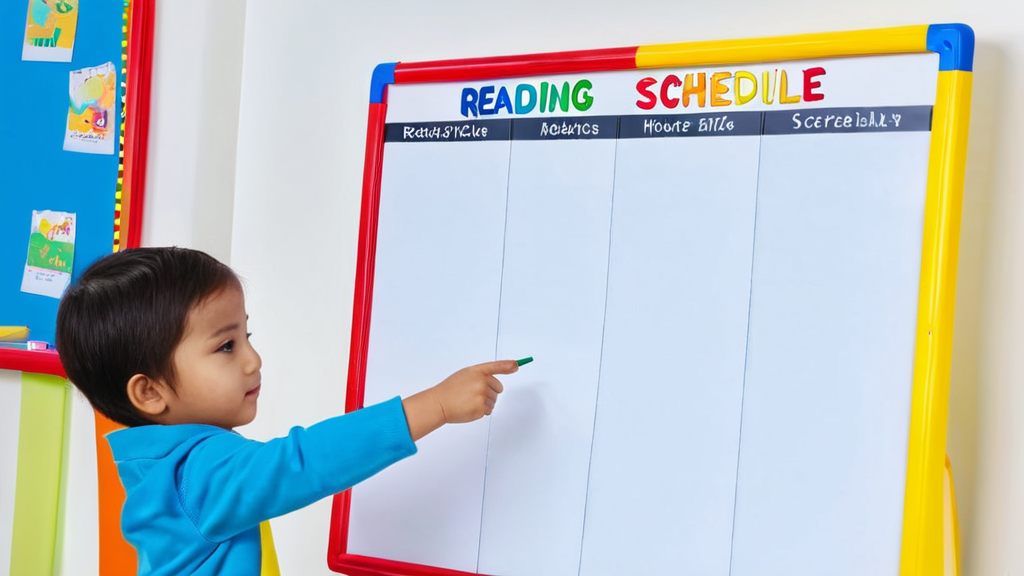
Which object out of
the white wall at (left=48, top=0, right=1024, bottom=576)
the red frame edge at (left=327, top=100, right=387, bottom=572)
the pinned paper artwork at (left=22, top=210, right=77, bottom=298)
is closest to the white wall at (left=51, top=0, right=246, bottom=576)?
the white wall at (left=48, top=0, right=1024, bottom=576)

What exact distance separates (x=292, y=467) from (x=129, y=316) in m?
0.22

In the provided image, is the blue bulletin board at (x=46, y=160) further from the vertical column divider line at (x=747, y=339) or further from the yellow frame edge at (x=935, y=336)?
the yellow frame edge at (x=935, y=336)

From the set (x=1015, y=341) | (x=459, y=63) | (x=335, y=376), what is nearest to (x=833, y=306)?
(x=1015, y=341)

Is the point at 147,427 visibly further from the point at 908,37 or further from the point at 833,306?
the point at 908,37

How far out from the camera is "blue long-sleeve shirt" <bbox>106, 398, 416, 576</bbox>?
2.86 feet

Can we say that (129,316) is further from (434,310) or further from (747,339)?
(747,339)

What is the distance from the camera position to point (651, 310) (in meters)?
0.99

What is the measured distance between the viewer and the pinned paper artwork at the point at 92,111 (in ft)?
4.50

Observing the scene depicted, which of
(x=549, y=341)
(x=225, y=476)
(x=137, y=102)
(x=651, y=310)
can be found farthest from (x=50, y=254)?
(x=651, y=310)

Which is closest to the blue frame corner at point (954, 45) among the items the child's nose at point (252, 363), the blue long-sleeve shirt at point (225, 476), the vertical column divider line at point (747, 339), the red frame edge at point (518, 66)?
the vertical column divider line at point (747, 339)

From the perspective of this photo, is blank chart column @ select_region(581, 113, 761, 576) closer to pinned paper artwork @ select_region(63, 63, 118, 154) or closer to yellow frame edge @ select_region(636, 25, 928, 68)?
yellow frame edge @ select_region(636, 25, 928, 68)

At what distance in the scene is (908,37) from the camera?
89cm

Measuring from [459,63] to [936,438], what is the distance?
2.06 feet

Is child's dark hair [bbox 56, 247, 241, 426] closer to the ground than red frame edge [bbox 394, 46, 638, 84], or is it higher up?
closer to the ground
